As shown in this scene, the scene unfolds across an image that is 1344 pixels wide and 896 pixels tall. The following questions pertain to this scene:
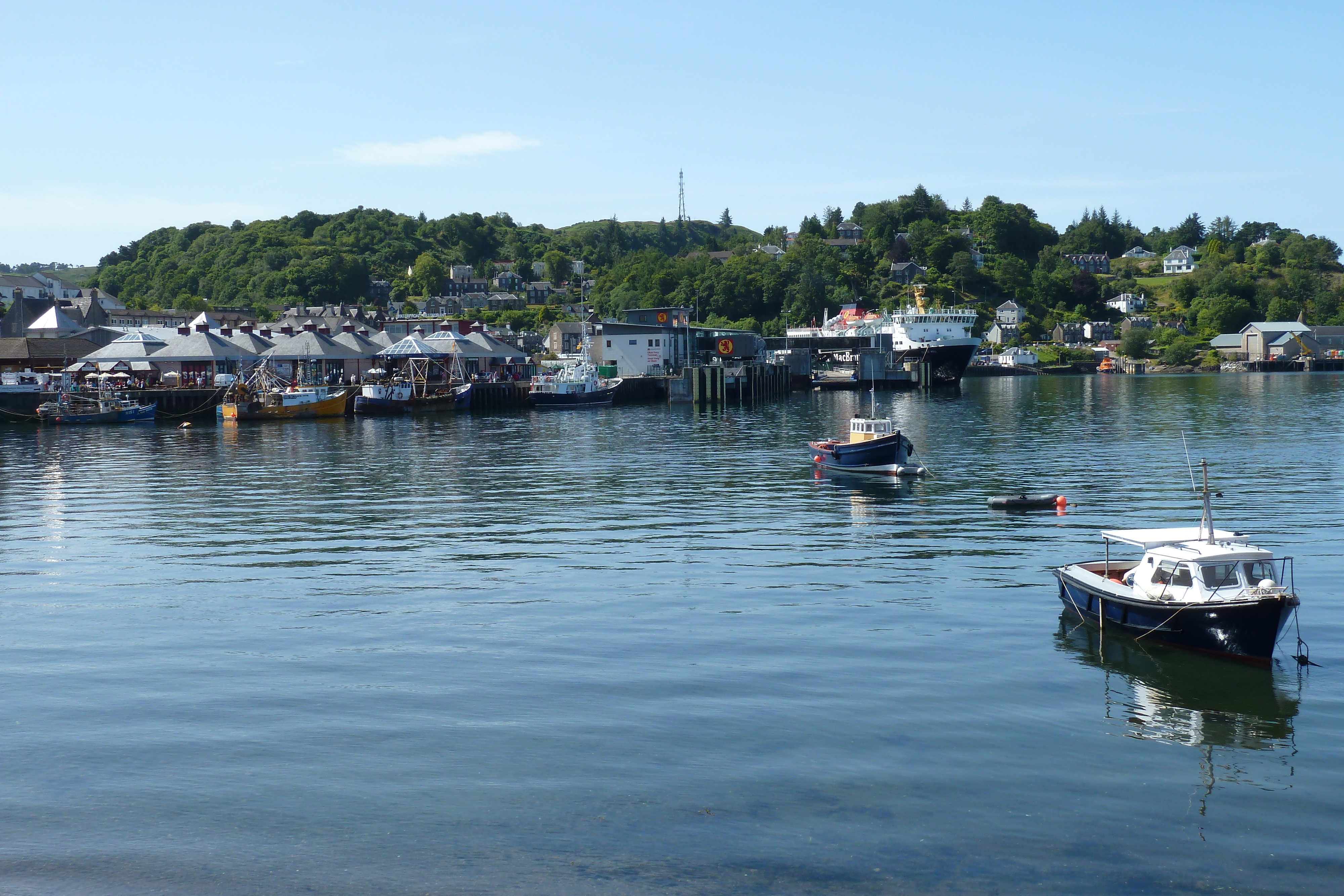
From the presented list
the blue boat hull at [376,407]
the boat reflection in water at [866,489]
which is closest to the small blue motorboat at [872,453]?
the boat reflection in water at [866,489]

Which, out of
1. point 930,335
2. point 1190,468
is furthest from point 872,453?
point 930,335

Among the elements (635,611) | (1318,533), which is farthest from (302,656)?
(1318,533)

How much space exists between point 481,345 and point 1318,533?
102 meters

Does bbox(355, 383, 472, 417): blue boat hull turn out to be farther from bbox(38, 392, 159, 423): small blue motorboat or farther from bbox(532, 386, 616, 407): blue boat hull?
bbox(38, 392, 159, 423): small blue motorboat

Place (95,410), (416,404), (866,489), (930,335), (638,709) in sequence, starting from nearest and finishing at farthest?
(638,709)
(866,489)
(95,410)
(416,404)
(930,335)

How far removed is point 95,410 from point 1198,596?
94754 mm

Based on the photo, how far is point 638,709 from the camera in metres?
18.7

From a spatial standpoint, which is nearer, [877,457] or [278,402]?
[877,457]

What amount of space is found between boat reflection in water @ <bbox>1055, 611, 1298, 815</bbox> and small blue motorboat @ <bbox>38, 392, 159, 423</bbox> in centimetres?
9097

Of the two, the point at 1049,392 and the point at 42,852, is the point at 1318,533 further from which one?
the point at 1049,392

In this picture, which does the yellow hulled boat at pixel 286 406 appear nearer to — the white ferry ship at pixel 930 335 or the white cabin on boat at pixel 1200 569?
the white ferry ship at pixel 930 335

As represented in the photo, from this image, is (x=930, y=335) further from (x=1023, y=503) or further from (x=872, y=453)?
(x=1023, y=503)

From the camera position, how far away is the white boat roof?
900 inches

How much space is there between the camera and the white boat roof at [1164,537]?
2286 cm
